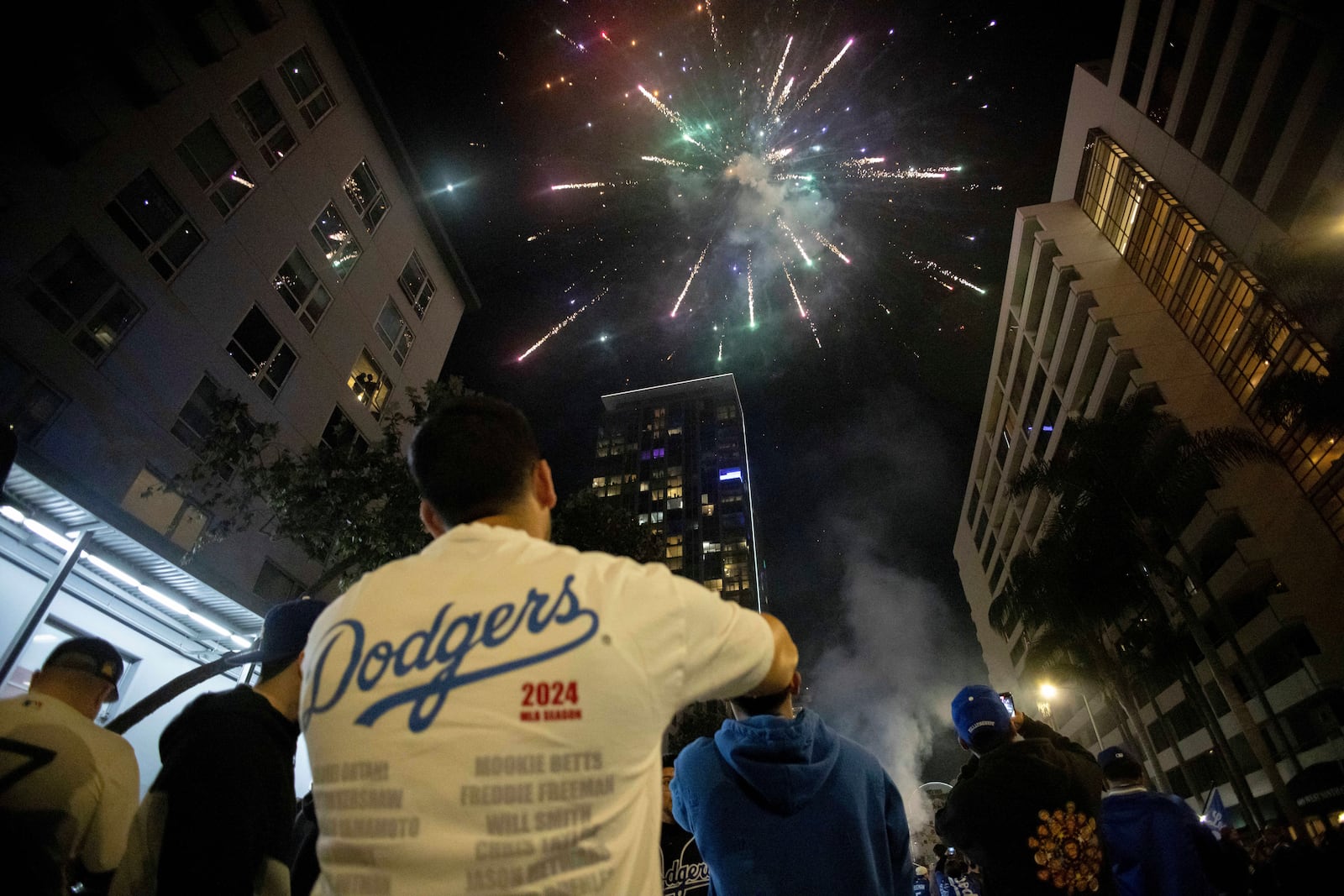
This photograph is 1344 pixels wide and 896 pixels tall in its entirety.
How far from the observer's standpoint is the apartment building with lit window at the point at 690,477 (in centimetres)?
7962

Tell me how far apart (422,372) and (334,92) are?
30.7ft

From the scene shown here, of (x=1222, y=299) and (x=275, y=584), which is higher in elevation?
(x=1222, y=299)

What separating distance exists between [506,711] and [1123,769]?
5.26 m

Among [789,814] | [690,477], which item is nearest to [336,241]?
[789,814]

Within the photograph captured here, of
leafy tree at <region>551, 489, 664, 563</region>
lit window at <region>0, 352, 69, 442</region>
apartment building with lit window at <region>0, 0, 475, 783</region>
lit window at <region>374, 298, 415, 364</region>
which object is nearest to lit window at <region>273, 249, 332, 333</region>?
apartment building with lit window at <region>0, 0, 475, 783</region>

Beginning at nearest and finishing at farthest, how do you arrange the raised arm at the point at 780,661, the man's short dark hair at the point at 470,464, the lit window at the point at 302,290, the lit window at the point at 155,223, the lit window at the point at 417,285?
1. the raised arm at the point at 780,661
2. the man's short dark hair at the point at 470,464
3. the lit window at the point at 155,223
4. the lit window at the point at 302,290
5. the lit window at the point at 417,285

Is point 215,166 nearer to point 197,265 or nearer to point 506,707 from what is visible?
point 197,265

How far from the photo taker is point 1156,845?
398 cm

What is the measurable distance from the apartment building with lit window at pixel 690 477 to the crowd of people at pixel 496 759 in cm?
7146

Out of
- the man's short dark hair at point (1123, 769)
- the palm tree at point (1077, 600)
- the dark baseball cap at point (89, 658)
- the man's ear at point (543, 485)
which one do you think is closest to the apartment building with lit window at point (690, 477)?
the palm tree at point (1077, 600)

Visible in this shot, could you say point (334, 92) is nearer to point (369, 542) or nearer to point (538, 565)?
point (369, 542)

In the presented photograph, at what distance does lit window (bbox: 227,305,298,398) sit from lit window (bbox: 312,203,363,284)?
354 cm

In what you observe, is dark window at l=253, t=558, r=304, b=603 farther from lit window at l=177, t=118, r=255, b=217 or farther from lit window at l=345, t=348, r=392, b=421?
lit window at l=177, t=118, r=255, b=217

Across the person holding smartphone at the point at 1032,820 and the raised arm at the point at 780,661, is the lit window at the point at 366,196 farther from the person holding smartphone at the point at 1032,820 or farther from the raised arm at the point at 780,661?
the raised arm at the point at 780,661
